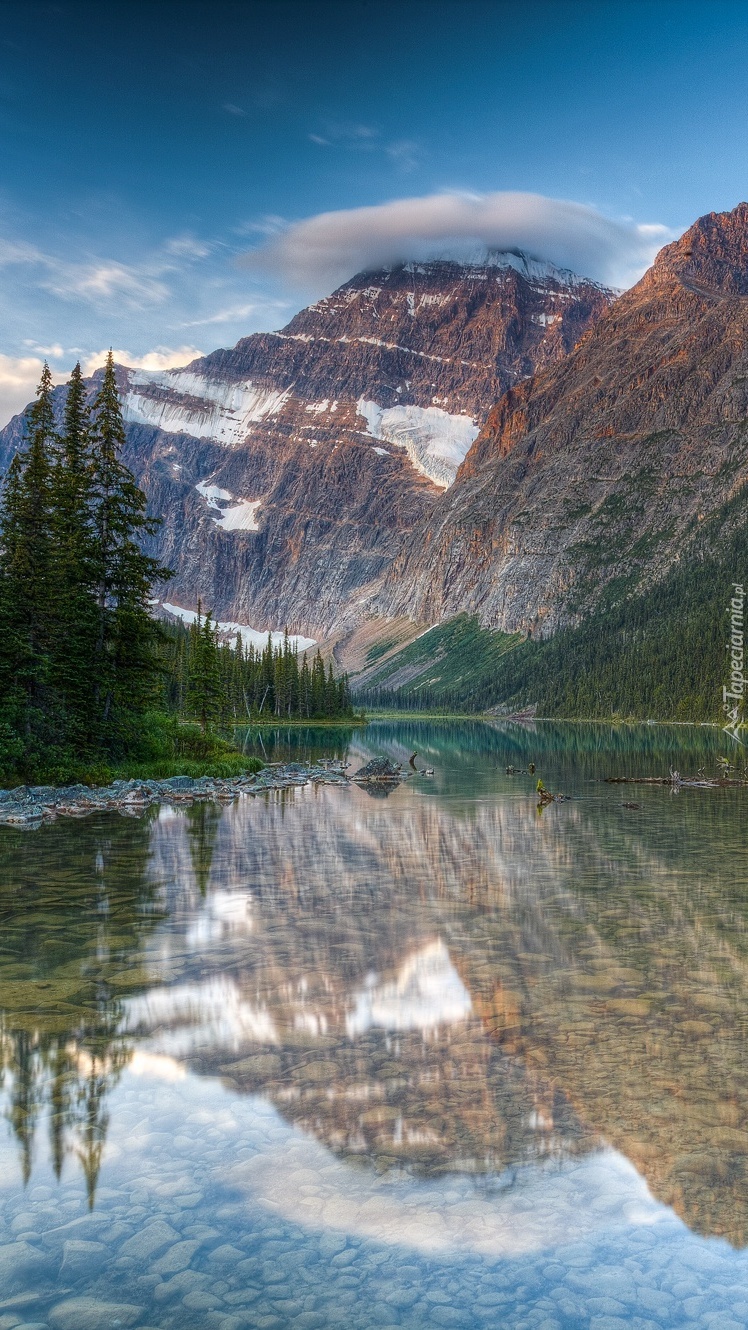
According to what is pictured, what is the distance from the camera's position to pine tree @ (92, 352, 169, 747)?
42.7m

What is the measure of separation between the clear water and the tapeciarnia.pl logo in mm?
109234

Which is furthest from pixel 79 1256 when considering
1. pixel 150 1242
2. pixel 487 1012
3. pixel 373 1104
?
pixel 487 1012

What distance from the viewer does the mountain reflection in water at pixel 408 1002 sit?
8.95 m

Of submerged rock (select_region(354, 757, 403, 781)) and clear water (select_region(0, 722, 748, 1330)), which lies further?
submerged rock (select_region(354, 757, 403, 781))

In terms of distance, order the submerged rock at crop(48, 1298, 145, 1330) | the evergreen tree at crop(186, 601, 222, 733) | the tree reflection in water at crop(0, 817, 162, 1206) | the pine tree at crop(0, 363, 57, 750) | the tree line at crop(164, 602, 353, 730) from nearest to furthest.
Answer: the submerged rock at crop(48, 1298, 145, 1330)
the tree reflection in water at crop(0, 817, 162, 1206)
the pine tree at crop(0, 363, 57, 750)
the evergreen tree at crop(186, 601, 222, 733)
the tree line at crop(164, 602, 353, 730)

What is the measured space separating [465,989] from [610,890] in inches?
334

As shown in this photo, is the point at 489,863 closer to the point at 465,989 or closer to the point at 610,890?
the point at 610,890

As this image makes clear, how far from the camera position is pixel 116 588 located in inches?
1757

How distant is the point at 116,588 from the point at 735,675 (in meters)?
126

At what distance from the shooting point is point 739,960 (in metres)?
15.2

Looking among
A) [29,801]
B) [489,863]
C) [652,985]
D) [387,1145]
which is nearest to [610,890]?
[489,863]

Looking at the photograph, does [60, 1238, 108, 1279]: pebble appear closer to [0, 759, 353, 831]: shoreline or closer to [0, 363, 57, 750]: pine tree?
[0, 759, 353, 831]: shoreline

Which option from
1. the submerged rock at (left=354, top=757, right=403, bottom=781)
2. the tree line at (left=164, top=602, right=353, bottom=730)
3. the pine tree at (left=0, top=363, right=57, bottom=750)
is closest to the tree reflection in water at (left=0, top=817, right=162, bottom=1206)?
the pine tree at (left=0, top=363, right=57, bottom=750)

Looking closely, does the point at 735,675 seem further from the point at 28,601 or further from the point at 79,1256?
the point at 79,1256
